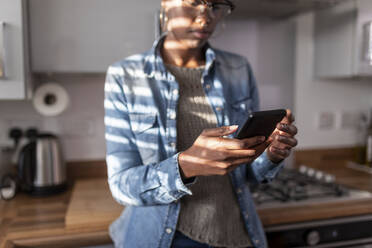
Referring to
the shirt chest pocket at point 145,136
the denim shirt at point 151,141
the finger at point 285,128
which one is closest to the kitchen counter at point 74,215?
the denim shirt at point 151,141

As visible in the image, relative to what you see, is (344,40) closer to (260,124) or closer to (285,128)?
(285,128)

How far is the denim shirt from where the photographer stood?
86 centimetres

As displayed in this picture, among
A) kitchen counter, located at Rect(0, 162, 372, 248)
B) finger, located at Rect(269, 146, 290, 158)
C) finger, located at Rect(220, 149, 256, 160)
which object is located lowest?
kitchen counter, located at Rect(0, 162, 372, 248)

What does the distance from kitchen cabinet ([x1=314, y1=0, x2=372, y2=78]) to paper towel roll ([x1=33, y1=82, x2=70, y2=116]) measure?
4.40 ft

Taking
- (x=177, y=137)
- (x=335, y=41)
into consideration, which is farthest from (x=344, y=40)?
(x=177, y=137)

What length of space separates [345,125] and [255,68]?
71 cm

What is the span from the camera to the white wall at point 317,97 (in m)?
1.89

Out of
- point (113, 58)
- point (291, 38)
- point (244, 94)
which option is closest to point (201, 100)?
→ point (244, 94)

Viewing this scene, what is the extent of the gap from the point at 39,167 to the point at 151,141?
0.74m

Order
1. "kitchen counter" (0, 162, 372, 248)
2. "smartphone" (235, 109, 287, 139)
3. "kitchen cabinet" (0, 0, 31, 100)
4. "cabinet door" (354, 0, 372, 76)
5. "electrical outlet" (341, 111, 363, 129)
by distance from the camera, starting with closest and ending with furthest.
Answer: "smartphone" (235, 109, 287, 139)
"kitchen counter" (0, 162, 372, 248)
"kitchen cabinet" (0, 0, 31, 100)
"cabinet door" (354, 0, 372, 76)
"electrical outlet" (341, 111, 363, 129)

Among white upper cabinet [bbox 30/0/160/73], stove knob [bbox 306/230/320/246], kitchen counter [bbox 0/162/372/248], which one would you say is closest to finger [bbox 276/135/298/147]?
kitchen counter [bbox 0/162/372/248]

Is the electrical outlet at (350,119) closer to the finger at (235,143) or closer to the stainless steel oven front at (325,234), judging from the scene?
the stainless steel oven front at (325,234)

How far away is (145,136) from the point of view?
3.07 feet

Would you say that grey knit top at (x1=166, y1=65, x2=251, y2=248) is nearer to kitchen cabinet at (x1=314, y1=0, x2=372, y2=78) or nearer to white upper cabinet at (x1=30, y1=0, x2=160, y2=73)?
white upper cabinet at (x1=30, y1=0, x2=160, y2=73)
